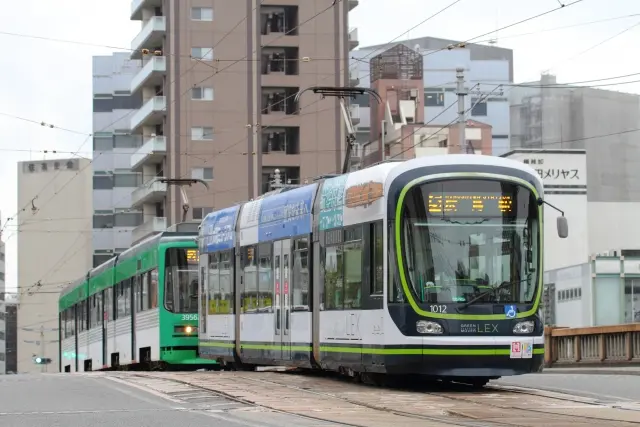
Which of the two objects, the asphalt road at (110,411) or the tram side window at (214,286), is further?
the tram side window at (214,286)

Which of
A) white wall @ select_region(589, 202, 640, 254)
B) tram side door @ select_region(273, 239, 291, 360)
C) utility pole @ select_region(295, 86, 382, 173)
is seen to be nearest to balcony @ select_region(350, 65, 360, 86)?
white wall @ select_region(589, 202, 640, 254)

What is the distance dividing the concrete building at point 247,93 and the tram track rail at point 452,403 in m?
57.1

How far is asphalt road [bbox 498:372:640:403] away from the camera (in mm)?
17312

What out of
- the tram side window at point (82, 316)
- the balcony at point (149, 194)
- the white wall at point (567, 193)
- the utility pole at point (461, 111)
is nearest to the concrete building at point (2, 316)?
the balcony at point (149, 194)

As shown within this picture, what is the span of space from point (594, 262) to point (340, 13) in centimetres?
2593

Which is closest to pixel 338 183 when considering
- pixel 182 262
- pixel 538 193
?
pixel 538 193

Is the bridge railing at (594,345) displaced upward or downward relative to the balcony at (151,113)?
downward

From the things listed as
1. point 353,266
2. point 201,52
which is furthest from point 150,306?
point 201,52

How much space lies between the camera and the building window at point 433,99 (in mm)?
106125

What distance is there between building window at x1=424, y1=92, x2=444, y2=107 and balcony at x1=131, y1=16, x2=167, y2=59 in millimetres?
28525

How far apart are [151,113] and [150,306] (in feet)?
165

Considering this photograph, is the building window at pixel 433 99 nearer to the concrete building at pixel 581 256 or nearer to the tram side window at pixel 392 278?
the concrete building at pixel 581 256

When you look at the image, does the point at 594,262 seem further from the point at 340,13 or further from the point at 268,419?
the point at 268,419

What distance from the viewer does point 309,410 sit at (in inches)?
587
